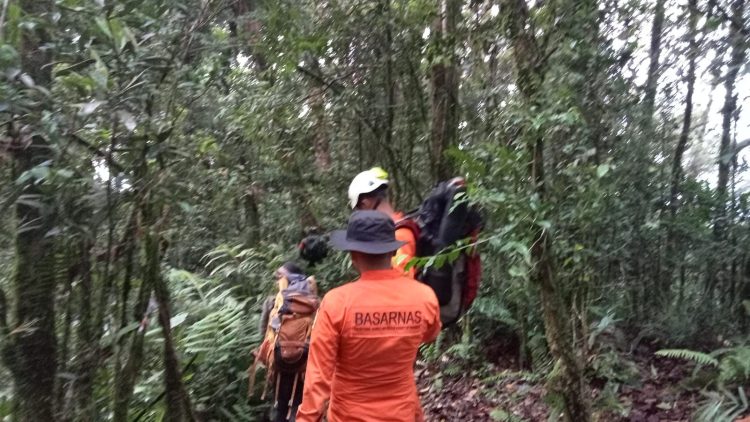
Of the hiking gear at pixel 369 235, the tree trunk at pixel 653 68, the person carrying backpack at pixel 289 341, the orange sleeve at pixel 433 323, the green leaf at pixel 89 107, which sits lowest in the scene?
the person carrying backpack at pixel 289 341

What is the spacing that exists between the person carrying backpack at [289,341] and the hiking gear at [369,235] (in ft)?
5.29

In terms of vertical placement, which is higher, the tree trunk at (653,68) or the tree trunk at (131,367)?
the tree trunk at (653,68)

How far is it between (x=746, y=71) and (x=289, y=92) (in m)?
4.78

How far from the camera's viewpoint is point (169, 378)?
3781mm

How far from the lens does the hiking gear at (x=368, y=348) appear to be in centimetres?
301

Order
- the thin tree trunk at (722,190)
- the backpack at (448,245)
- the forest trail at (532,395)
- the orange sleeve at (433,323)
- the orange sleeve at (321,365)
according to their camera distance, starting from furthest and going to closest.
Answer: the thin tree trunk at (722,190) < the forest trail at (532,395) < the backpack at (448,245) < the orange sleeve at (433,323) < the orange sleeve at (321,365)

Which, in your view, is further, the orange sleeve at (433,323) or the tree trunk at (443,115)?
the tree trunk at (443,115)

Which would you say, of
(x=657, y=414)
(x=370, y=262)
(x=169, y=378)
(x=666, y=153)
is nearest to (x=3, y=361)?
(x=169, y=378)

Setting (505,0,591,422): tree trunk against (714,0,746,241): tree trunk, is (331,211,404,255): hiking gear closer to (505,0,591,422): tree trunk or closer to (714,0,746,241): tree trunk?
(505,0,591,422): tree trunk

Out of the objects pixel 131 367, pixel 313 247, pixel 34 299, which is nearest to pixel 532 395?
pixel 313 247

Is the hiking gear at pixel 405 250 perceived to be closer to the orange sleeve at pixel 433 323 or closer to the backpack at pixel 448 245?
the backpack at pixel 448 245

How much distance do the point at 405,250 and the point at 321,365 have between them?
104 centimetres

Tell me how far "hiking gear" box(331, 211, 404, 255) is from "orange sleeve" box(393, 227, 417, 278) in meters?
0.41

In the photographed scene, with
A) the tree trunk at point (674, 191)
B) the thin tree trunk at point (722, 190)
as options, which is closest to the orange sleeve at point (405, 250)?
the thin tree trunk at point (722, 190)
